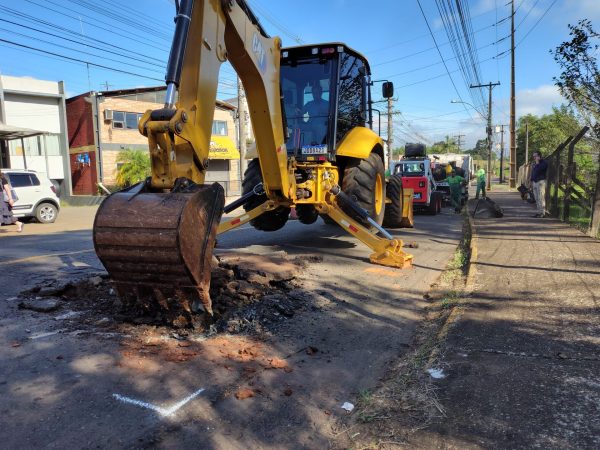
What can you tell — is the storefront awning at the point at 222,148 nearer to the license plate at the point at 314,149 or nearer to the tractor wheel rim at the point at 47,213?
the tractor wheel rim at the point at 47,213

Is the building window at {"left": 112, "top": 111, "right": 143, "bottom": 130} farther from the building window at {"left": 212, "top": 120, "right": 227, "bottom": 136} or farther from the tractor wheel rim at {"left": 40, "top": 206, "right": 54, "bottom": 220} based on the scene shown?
the tractor wheel rim at {"left": 40, "top": 206, "right": 54, "bottom": 220}

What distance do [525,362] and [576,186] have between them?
33.3 feet

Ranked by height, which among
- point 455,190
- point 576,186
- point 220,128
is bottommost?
point 455,190

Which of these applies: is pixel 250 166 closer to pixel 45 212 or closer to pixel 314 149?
pixel 314 149

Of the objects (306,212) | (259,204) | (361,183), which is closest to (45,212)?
(259,204)

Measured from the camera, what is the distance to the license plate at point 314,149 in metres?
7.77

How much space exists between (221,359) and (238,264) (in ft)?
8.00

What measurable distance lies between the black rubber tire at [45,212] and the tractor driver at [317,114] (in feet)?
38.4

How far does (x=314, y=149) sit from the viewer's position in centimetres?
783

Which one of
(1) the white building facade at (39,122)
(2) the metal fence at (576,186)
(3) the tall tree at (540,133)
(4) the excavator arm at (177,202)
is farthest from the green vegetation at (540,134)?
(4) the excavator arm at (177,202)

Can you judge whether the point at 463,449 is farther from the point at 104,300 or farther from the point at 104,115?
the point at 104,115

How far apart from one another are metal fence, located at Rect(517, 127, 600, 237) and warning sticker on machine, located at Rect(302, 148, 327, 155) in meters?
6.02

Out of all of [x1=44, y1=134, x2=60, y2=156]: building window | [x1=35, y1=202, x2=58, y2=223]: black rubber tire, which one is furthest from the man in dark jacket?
[x1=44, y1=134, x2=60, y2=156]: building window

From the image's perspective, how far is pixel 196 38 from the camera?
4.01 meters
